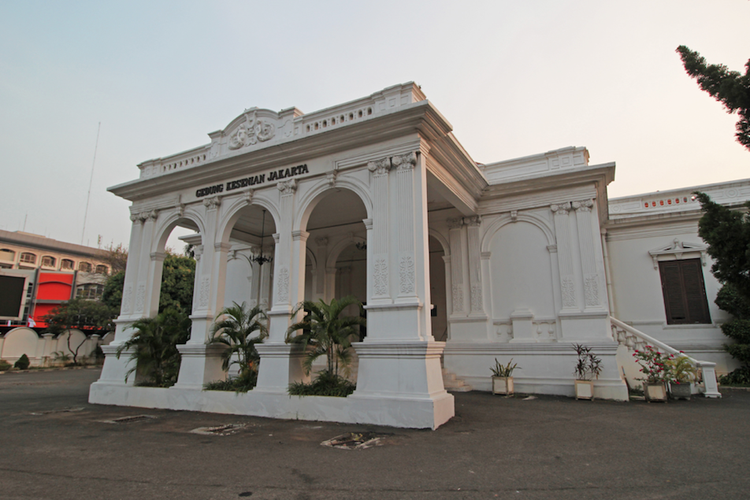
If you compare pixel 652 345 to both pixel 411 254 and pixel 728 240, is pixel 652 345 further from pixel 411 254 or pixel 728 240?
pixel 411 254

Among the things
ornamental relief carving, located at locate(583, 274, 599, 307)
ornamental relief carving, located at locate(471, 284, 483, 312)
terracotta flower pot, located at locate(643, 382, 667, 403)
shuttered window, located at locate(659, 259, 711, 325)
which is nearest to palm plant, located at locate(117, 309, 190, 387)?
ornamental relief carving, located at locate(471, 284, 483, 312)

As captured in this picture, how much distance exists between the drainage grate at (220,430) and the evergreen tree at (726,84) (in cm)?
831

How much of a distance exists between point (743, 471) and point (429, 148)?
7200 millimetres

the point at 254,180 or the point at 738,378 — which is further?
the point at 738,378

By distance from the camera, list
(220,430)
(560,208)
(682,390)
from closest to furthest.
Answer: (220,430), (682,390), (560,208)

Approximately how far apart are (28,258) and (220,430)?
55.9m

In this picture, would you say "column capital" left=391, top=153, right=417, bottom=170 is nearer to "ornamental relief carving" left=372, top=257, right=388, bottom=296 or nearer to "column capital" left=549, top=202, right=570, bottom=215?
"ornamental relief carving" left=372, top=257, right=388, bottom=296

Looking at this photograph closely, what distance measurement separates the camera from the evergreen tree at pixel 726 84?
5.21 metres

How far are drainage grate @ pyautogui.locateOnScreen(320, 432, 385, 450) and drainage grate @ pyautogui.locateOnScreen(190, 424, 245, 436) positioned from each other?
6.20 feet

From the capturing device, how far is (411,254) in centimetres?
855

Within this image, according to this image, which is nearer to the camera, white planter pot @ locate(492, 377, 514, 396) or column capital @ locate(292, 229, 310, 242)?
column capital @ locate(292, 229, 310, 242)

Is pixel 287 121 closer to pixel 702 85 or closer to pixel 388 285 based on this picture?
pixel 388 285

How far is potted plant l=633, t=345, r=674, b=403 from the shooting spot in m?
10.0

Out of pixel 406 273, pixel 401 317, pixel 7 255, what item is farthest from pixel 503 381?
pixel 7 255
